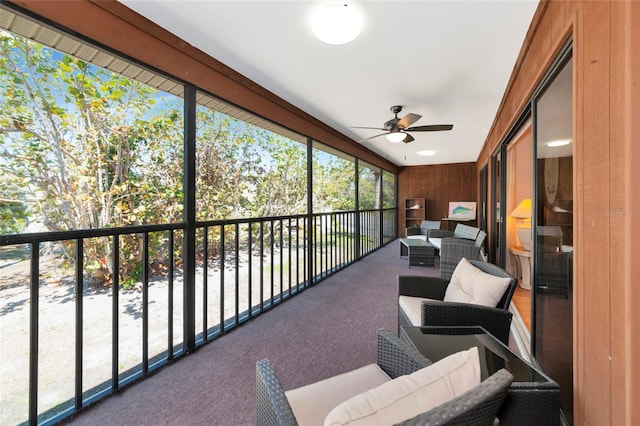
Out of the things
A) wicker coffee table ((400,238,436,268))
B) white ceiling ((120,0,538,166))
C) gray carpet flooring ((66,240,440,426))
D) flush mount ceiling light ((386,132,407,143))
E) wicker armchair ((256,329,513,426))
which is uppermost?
white ceiling ((120,0,538,166))

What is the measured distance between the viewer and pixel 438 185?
890 centimetres

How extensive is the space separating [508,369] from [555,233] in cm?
85

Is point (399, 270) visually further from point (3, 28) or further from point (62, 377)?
point (3, 28)

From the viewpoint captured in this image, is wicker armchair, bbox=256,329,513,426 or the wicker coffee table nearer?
wicker armchair, bbox=256,329,513,426

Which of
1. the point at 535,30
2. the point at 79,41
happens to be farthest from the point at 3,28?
the point at 535,30

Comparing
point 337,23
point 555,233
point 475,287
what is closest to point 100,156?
point 337,23

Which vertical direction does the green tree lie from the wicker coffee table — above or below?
above

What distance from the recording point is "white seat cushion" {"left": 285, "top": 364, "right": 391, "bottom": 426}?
39.9 inches

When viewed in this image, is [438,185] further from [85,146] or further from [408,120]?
[85,146]

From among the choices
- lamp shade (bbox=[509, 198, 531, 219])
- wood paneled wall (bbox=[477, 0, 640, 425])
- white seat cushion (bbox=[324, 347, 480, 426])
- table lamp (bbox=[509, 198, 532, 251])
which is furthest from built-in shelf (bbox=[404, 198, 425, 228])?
white seat cushion (bbox=[324, 347, 480, 426])

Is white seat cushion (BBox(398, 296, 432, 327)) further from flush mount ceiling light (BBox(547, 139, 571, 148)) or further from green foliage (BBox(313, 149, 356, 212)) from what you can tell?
green foliage (BBox(313, 149, 356, 212))

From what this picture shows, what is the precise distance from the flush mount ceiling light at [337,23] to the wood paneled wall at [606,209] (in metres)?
1.08

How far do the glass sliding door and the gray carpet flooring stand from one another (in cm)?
112

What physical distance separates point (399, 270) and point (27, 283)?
14.7ft
